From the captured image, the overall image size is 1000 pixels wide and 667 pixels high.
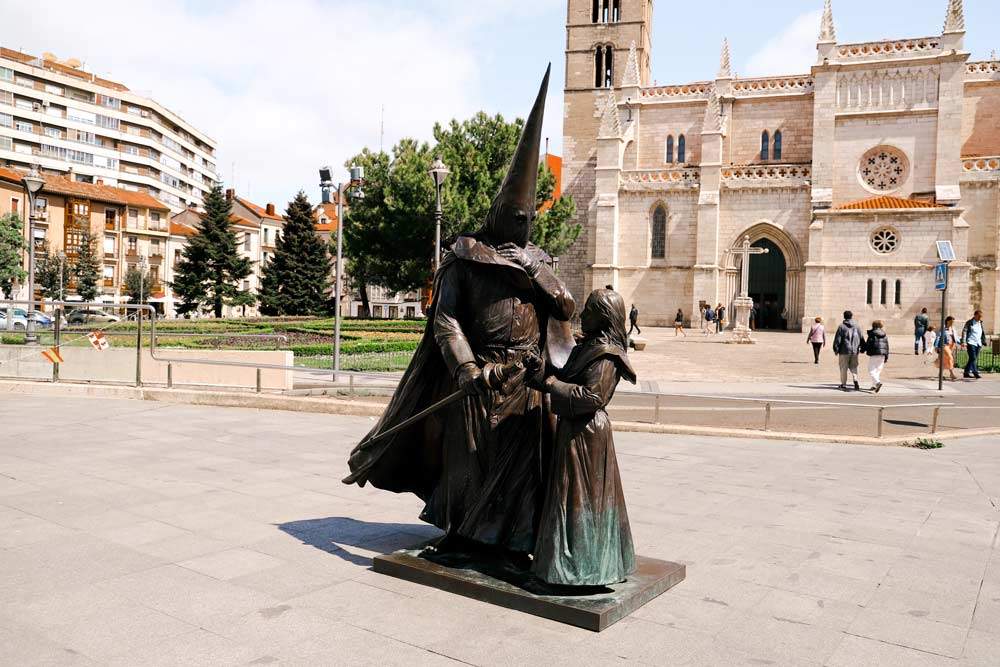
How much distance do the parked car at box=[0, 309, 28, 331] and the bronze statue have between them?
491 inches

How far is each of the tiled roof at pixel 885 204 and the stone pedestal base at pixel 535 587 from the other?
36.5m

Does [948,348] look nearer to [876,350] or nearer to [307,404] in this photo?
[876,350]

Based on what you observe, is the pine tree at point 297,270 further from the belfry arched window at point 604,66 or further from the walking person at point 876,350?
the walking person at point 876,350

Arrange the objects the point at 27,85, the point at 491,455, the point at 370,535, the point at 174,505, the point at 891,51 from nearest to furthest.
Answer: the point at 491,455, the point at 370,535, the point at 174,505, the point at 891,51, the point at 27,85

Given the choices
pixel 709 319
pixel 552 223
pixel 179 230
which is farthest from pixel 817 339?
pixel 179 230

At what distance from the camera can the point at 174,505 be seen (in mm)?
5793

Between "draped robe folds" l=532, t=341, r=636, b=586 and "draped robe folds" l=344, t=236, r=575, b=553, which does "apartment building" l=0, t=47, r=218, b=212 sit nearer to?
"draped robe folds" l=344, t=236, r=575, b=553

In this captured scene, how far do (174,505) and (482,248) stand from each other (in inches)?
132

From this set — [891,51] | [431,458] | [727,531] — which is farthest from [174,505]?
[891,51]

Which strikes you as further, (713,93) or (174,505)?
(713,93)

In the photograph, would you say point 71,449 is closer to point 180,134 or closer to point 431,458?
point 431,458

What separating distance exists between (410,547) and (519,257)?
6.45 feet

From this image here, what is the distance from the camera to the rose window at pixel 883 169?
3816cm

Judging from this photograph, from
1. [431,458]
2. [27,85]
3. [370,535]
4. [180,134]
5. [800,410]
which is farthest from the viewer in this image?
[180,134]
